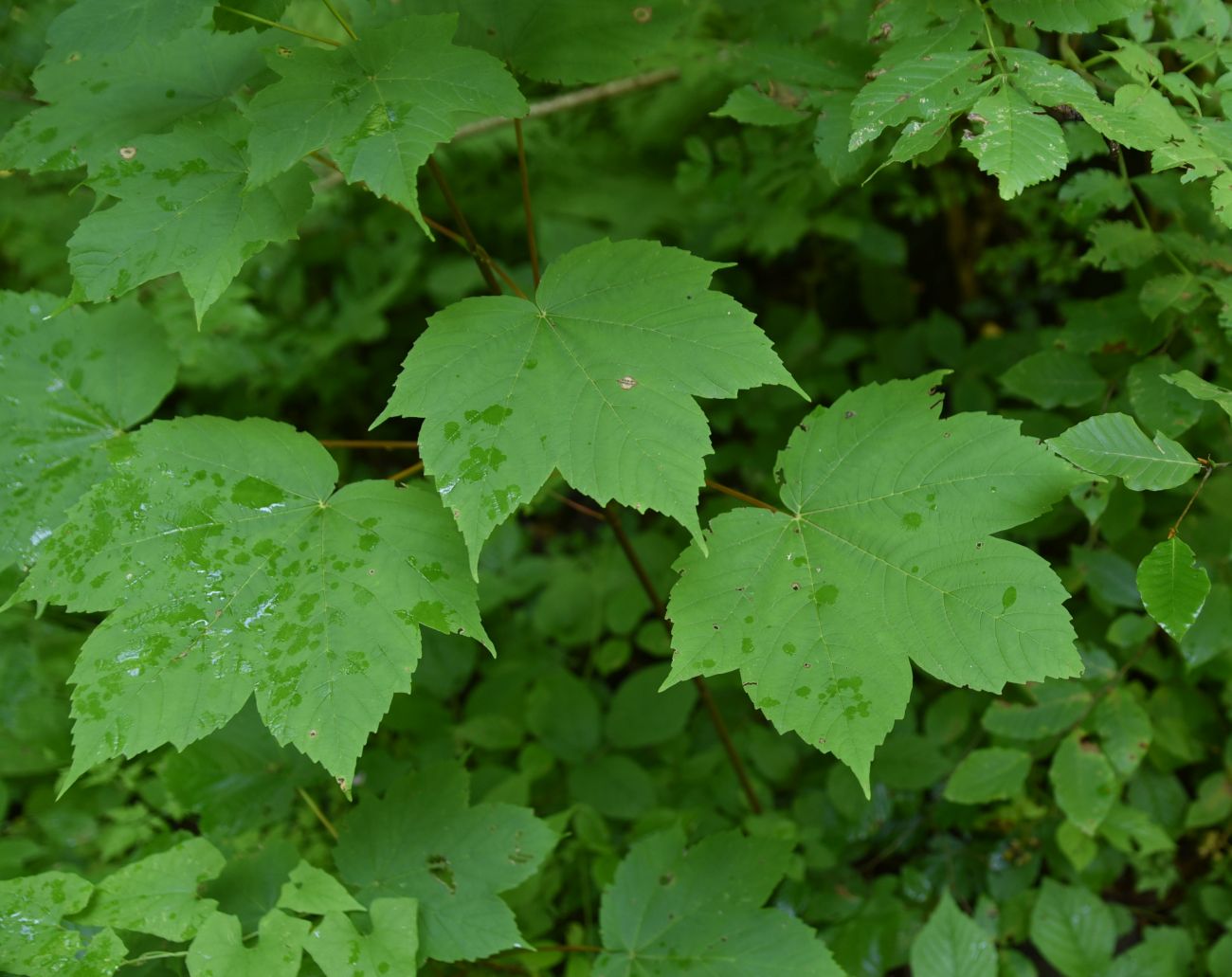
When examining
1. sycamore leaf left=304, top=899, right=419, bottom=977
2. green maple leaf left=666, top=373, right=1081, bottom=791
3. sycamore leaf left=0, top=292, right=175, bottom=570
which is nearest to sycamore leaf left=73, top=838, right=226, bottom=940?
sycamore leaf left=304, top=899, right=419, bottom=977

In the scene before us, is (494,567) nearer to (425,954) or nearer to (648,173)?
(425,954)

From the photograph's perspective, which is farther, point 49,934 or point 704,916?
point 704,916

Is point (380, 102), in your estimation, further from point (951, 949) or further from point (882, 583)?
point (951, 949)

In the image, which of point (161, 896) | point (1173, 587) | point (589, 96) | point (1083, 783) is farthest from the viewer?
point (589, 96)

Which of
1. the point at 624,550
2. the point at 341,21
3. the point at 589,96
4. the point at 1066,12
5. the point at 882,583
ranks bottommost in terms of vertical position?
the point at 624,550

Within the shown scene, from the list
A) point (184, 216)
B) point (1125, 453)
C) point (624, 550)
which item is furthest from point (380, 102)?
point (1125, 453)
